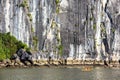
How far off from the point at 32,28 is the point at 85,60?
12.0 metres

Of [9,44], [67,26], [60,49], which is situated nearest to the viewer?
[9,44]

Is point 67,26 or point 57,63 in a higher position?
point 67,26

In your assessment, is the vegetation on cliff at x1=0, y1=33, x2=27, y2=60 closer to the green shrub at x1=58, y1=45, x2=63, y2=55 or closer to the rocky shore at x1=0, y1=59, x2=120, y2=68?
the rocky shore at x1=0, y1=59, x2=120, y2=68

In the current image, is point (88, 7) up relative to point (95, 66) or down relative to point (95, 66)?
up

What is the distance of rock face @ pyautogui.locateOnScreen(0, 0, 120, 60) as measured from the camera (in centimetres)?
10588

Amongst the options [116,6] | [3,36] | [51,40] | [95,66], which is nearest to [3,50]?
[3,36]

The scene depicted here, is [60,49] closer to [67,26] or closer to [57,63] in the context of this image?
[57,63]

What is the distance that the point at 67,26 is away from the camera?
11019 centimetres

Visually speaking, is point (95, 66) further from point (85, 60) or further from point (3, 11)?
point (3, 11)

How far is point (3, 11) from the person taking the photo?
105250 mm

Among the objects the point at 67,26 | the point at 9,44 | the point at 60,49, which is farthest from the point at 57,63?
the point at 9,44

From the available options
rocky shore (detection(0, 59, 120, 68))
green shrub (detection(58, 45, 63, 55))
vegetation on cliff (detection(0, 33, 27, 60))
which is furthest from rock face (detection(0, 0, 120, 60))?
rocky shore (detection(0, 59, 120, 68))

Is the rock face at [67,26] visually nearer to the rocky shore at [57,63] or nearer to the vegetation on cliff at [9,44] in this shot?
the vegetation on cliff at [9,44]

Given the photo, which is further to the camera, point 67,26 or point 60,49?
point 67,26
